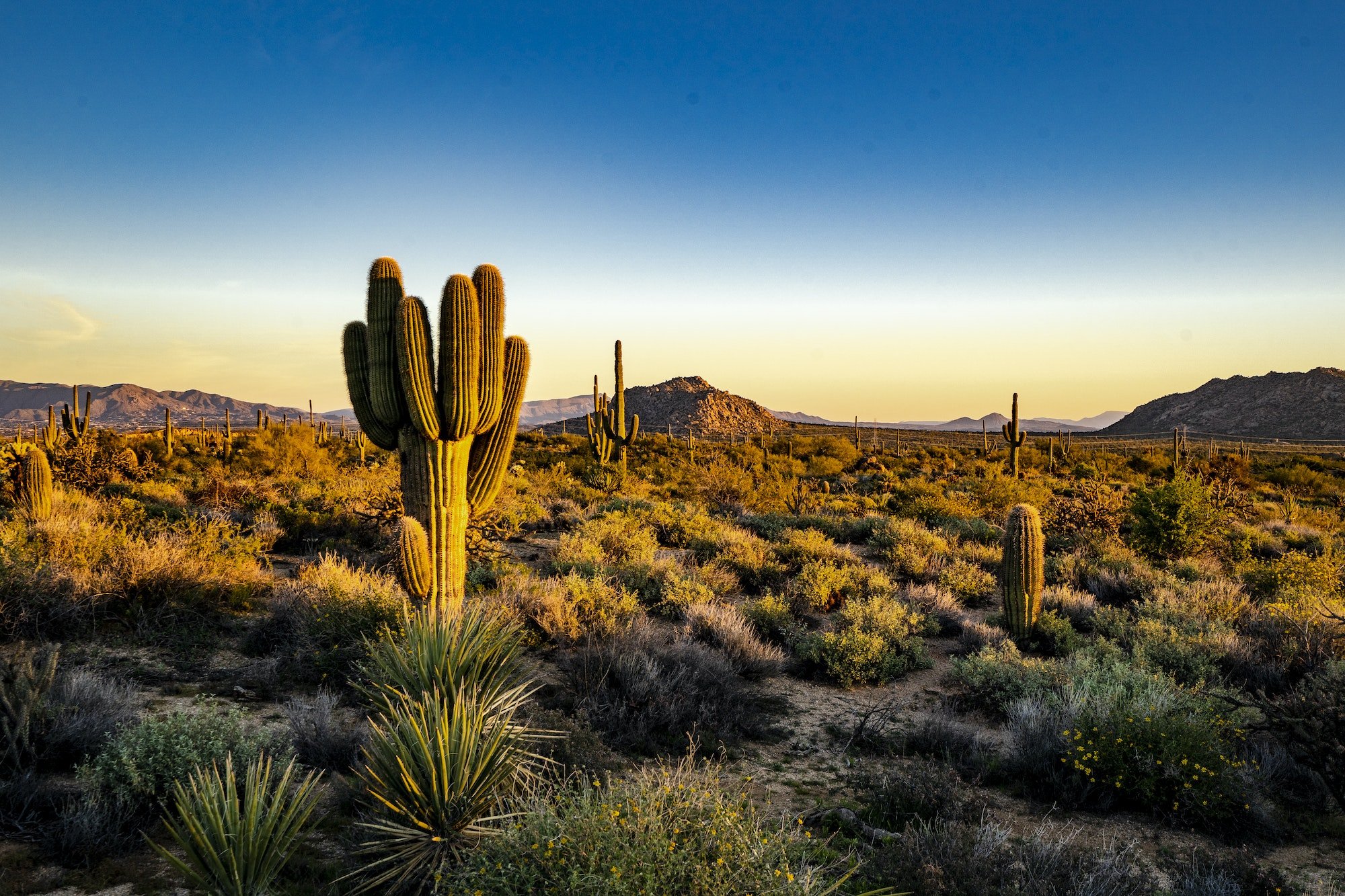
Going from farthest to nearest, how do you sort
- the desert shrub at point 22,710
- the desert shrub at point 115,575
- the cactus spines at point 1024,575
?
the cactus spines at point 1024,575, the desert shrub at point 115,575, the desert shrub at point 22,710

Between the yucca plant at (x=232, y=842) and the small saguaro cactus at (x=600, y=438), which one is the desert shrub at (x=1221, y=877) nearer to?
the yucca plant at (x=232, y=842)

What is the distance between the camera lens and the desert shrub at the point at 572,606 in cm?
793

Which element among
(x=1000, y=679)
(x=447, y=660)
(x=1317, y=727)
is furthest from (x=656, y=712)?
(x=1317, y=727)

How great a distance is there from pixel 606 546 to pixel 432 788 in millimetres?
8918

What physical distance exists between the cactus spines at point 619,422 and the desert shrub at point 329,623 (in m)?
17.0

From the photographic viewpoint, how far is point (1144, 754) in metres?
5.19

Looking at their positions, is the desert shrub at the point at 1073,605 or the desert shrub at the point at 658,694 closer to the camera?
the desert shrub at the point at 658,694

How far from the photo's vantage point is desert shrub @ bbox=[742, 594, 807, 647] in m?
8.95

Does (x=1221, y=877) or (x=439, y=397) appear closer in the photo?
(x=1221, y=877)

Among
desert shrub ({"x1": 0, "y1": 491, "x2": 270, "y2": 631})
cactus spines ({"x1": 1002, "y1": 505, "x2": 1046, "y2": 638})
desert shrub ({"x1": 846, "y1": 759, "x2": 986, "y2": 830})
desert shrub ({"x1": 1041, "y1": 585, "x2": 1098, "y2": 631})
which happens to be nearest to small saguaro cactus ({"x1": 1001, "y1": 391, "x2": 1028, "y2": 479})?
desert shrub ({"x1": 1041, "y1": 585, "x2": 1098, "y2": 631})

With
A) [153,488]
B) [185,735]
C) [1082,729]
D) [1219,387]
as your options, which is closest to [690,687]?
[1082,729]

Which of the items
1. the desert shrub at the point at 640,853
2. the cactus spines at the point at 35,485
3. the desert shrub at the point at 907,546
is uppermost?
the cactus spines at the point at 35,485

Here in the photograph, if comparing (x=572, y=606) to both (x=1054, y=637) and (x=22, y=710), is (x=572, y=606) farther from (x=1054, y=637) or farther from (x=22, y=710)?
(x=1054, y=637)

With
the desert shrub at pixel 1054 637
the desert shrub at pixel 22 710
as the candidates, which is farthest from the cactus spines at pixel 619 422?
the desert shrub at pixel 22 710
